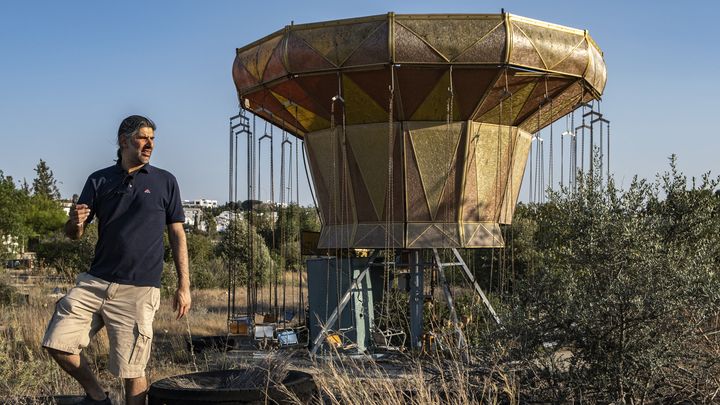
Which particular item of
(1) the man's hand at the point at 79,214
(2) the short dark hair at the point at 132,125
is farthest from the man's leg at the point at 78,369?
(2) the short dark hair at the point at 132,125

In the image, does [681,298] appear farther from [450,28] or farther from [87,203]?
[450,28]

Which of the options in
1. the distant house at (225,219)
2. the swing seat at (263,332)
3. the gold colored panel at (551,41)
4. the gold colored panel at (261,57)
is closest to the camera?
the gold colored panel at (551,41)

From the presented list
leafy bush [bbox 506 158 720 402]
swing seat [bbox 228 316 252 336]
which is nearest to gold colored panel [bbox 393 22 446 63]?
leafy bush [bbox 506 158 720 402]

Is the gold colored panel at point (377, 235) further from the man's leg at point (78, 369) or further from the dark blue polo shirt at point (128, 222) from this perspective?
the man's leg at point (78, 369)

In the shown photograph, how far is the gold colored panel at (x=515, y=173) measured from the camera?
15.1 metres

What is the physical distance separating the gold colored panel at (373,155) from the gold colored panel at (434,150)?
47 centimetres

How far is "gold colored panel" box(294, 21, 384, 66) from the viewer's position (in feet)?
41.5

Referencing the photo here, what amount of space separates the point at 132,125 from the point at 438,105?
8048mm

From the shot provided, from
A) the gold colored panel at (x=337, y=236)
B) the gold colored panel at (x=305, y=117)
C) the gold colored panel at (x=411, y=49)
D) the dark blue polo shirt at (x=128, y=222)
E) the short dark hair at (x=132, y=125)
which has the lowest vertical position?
the gold colored panel at (x=337, y=236)

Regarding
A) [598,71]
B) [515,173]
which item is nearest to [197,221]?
[515,173]

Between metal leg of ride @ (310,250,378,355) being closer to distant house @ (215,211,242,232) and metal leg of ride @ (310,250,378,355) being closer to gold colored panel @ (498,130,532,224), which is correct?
gold colored panel @ (498,130,532,224)

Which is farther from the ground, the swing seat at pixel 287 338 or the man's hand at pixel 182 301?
the man's hand at pixel 182 301

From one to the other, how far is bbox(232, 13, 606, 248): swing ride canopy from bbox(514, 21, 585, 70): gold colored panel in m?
0.02

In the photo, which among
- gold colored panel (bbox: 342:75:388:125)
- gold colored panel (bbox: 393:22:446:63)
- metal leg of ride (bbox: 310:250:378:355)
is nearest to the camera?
gold colored panel (bbox: 393:22:446:63)
